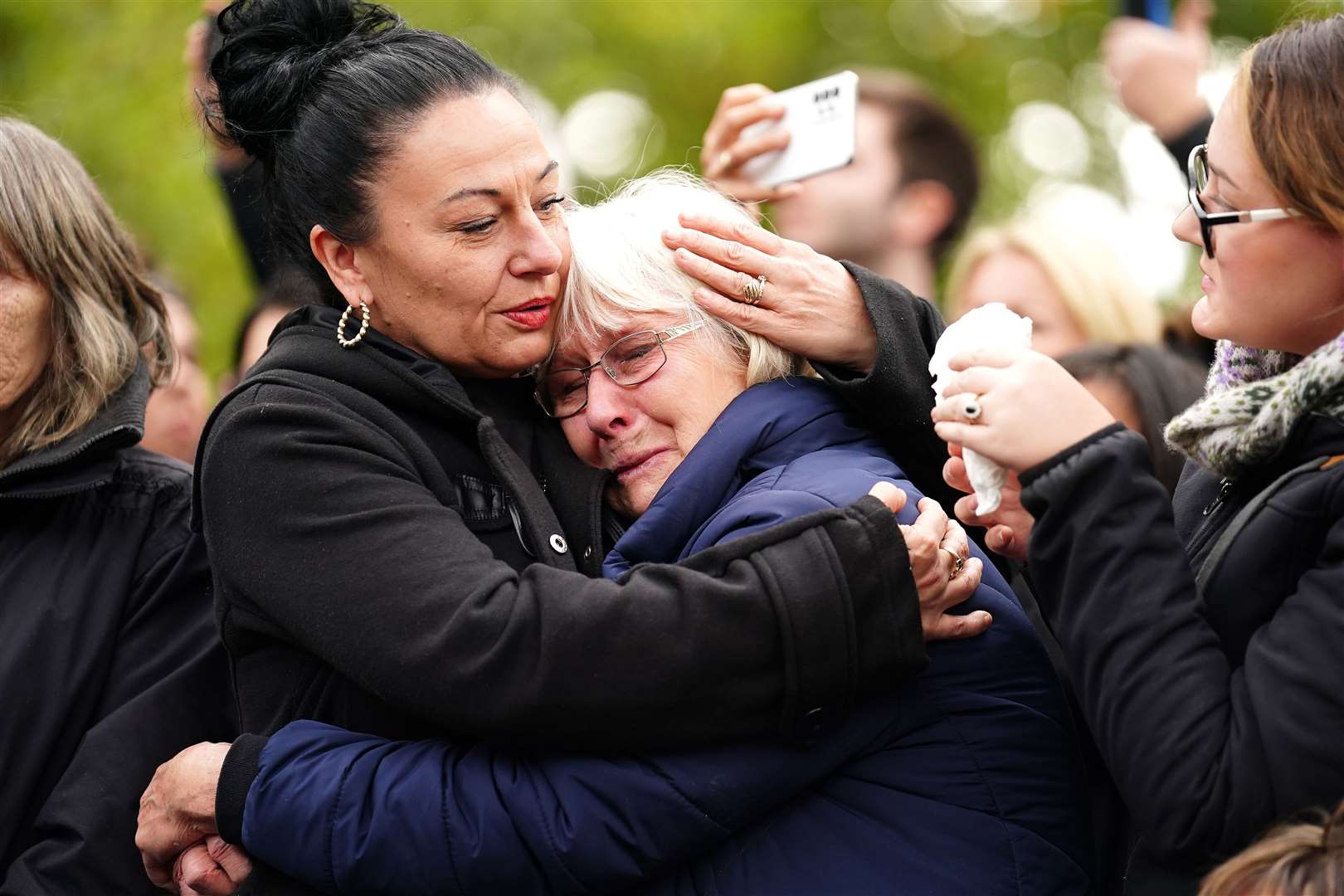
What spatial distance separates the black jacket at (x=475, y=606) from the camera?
2328 mm

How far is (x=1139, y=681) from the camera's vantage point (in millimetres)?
2133

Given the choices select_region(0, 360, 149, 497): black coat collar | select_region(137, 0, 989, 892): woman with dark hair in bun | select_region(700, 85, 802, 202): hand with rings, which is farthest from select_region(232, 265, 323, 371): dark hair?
select_region(700, 85, 802, 202): hand with rings

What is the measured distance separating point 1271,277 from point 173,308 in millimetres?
3726

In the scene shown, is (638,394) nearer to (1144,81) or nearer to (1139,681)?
(1139,681)

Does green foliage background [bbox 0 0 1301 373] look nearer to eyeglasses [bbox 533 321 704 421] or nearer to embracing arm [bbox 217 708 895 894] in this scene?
eyeglasses [bbox 533 321 704 421]

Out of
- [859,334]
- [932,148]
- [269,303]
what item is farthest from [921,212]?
[859,334]

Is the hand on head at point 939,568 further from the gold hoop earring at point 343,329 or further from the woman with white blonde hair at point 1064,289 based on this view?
the woman with white blonde hair at point 1064,289

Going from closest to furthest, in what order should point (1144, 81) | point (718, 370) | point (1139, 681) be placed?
point (1139, 681) < point (718, 370) < point (1144, 81)

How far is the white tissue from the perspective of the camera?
236 centimetres

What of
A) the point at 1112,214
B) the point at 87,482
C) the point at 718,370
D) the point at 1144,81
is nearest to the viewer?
the point at 718,370

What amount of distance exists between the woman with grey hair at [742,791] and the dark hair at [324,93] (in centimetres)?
81

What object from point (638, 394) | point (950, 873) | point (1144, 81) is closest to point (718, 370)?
point (638, 394)

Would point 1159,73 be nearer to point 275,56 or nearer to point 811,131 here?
point 811,131

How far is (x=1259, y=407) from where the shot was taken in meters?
2.28
